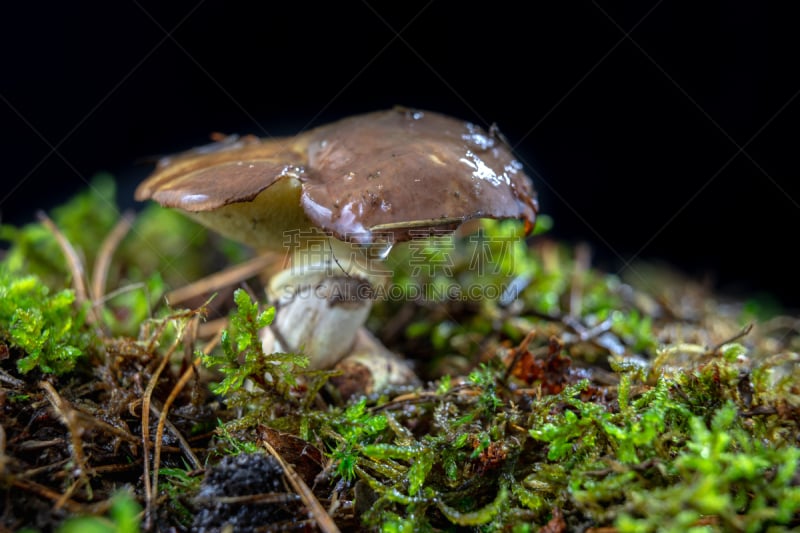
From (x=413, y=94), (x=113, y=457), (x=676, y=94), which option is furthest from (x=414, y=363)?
(x=676, y=94)

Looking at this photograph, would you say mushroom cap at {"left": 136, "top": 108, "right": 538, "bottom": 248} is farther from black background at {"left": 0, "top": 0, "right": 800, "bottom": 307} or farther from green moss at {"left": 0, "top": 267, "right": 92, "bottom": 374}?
black background at {"left": 0, "top": 0, "right": 800, "bottom": 307}

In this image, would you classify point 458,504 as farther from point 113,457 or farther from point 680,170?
point 680,170

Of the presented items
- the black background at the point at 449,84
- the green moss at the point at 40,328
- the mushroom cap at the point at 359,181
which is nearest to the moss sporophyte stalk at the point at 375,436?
the green moss at the point at 40,328

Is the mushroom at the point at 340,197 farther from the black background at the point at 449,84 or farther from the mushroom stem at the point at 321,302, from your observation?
the black background at the point at 449,84

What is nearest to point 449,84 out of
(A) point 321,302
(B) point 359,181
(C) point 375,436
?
(A) point 321,302

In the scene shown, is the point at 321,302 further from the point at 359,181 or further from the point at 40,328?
the point at 40,328

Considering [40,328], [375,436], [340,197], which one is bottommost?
[40,328]
